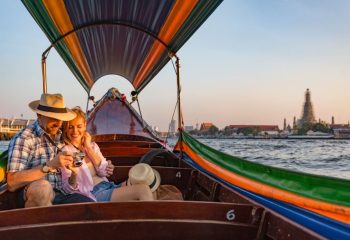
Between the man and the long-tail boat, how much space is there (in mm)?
275

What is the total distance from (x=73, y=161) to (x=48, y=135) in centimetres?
45

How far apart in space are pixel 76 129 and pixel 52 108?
396 millimetres

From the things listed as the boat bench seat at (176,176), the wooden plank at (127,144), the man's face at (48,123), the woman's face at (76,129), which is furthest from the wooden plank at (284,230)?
the wooden plank at (127,144)

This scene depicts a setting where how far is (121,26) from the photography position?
217 inches

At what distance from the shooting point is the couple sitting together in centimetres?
257

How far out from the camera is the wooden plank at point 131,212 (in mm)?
2047

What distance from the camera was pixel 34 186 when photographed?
2.56 m

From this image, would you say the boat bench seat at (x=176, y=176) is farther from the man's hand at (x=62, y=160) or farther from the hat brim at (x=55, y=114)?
the man's hand at (x=62, y=160)

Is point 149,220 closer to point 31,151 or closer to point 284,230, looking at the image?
point 284,230

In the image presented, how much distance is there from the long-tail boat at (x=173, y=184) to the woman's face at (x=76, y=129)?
0.54m

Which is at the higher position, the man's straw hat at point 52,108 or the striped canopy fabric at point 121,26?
the striped canopy fabric at point 121,26

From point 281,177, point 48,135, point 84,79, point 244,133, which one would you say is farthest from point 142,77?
point 244,133

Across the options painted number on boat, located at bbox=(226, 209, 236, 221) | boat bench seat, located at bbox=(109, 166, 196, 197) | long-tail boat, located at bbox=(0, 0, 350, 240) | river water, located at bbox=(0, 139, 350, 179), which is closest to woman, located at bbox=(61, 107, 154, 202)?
long-tail boat, located at bbox=(0, 0, 350, 240)

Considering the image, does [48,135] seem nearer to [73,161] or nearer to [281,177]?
[73,161]
